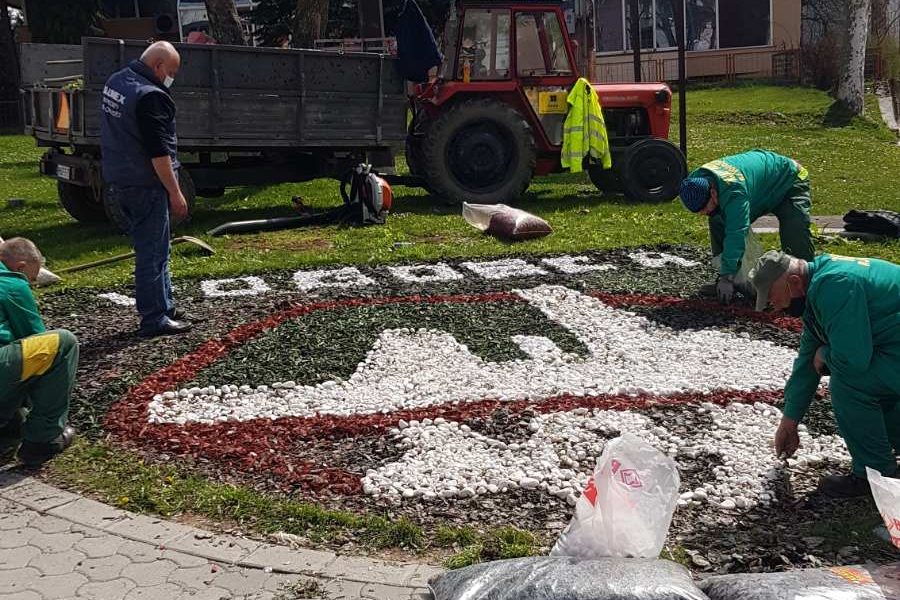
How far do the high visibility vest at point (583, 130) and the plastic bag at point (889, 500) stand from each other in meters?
10.2

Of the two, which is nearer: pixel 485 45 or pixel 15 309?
pixel 15 309

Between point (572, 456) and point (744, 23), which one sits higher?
point (744, 23)

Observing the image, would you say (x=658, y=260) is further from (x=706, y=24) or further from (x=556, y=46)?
(x=706, y=24)

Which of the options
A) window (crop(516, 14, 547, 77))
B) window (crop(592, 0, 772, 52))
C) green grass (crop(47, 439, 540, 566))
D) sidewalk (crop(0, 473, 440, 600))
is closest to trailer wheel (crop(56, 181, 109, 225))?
window (crop(516, 14, 547, 77))

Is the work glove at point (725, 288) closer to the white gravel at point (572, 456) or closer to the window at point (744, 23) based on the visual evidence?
the white gravel at point (572, 456)

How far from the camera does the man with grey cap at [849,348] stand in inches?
169

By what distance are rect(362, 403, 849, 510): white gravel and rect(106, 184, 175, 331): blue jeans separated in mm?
2649

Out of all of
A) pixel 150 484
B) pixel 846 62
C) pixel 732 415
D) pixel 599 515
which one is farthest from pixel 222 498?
pixel 846 62

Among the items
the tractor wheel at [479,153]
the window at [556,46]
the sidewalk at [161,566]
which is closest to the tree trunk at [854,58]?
the window at [556,46]

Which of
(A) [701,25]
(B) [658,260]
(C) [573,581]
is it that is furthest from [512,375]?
(A) [701,25]

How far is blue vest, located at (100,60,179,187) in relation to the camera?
22.6ft

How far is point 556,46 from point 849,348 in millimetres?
9993

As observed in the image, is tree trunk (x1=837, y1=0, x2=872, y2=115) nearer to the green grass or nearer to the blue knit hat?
the blue knit hat

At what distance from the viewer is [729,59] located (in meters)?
33.8
